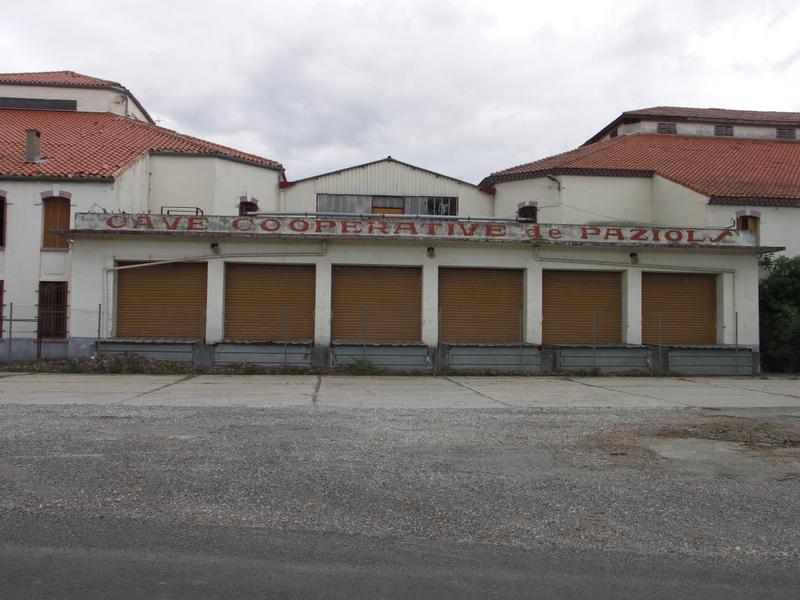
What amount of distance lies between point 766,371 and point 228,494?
71.5ft

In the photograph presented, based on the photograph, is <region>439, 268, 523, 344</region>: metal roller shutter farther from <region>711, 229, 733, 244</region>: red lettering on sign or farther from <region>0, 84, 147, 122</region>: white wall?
<region>0, 84, 147, 122</region>: white wall

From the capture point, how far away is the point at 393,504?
5.68 metres

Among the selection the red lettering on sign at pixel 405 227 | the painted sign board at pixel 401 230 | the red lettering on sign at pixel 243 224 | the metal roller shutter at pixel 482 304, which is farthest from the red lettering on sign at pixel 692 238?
the red lettering on sign at pixel 243 224

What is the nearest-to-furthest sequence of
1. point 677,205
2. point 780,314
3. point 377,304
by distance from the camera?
1. point 377,304
2. point 780,314
3. point 677,205

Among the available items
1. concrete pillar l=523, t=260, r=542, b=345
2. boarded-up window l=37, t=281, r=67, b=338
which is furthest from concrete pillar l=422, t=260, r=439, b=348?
boarded-up window l=37, t=281, r=67, b=338

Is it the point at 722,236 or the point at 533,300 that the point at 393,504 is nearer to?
the point at 533,300

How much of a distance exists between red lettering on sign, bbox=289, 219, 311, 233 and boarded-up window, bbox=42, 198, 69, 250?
835 cm

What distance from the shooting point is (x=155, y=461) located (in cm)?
700

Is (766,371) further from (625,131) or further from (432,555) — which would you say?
(432,555)

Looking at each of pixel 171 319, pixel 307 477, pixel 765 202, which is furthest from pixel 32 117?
pixel 765 202

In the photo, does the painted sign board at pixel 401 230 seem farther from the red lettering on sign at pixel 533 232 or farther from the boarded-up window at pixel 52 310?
the boarded-up window at pixel 52 310

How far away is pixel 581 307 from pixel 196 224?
42.5ft

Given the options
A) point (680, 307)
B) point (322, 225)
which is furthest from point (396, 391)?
point (680, 307)

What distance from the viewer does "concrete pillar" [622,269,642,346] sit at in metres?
21.3
